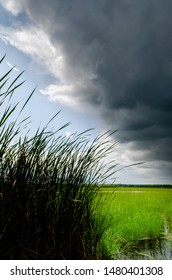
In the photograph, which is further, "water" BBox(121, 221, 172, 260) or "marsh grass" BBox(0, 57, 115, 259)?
"water" BBox(121, 221, 172, 260)

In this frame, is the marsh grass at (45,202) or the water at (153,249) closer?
the marsh grass at (45,202)

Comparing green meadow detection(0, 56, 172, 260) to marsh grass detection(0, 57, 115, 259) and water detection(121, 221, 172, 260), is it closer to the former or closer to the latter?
marsh grass detection(0, 57, 115, 259)

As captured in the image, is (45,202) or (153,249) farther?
(153,249)

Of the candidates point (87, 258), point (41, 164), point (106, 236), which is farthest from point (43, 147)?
point (106, 236)

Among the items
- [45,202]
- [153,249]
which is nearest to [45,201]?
[45,202]

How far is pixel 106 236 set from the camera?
6.14 meters

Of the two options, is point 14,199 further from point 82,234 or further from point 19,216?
point 82,234

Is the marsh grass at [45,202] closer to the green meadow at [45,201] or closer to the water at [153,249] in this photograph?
the green meadow at [45,201]

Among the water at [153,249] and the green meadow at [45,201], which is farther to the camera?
the water at [153,249]

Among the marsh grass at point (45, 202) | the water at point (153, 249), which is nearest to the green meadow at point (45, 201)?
the marsh grass at point (45, 202)

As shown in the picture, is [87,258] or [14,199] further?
[87,258]

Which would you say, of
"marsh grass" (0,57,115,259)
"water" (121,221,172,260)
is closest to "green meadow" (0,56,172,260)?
"marsh grass" (0,57,115,259)

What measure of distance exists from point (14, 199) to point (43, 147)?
0.59m

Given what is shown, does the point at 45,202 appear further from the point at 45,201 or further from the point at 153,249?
the point at 153,249
